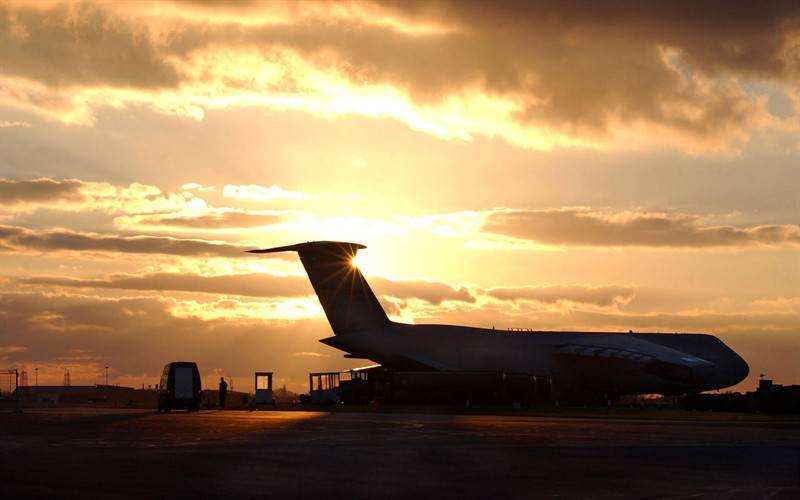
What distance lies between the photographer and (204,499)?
642 inches

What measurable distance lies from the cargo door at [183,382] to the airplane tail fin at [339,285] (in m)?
11.4

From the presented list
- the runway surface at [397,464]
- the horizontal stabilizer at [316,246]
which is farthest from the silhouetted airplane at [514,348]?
the runway surface at [397,464]

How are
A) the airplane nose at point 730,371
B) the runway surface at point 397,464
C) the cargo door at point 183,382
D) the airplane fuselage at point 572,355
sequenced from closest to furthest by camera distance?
the runway surface at point 397,464 < the cargo door at point 183,382 < the airplane fuselage at point 572,355 < the airplane nose at point 730,371

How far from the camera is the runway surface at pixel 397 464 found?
17.9 meters

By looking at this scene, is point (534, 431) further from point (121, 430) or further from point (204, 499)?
point (204, 499)

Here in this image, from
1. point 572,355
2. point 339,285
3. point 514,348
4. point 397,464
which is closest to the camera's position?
point 397,464

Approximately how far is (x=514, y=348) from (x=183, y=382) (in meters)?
28.2

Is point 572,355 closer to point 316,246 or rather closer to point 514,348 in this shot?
point 514,348

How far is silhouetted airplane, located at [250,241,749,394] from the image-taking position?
3238 inches

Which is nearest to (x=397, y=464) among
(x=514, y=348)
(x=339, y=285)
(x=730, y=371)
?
(x=339, y=285)

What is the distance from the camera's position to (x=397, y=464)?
2330 centimetres

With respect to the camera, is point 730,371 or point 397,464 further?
point 730,371

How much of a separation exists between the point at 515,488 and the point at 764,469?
7405 millimetres

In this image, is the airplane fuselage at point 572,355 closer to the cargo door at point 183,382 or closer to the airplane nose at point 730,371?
the airplane nose at point 730,371
